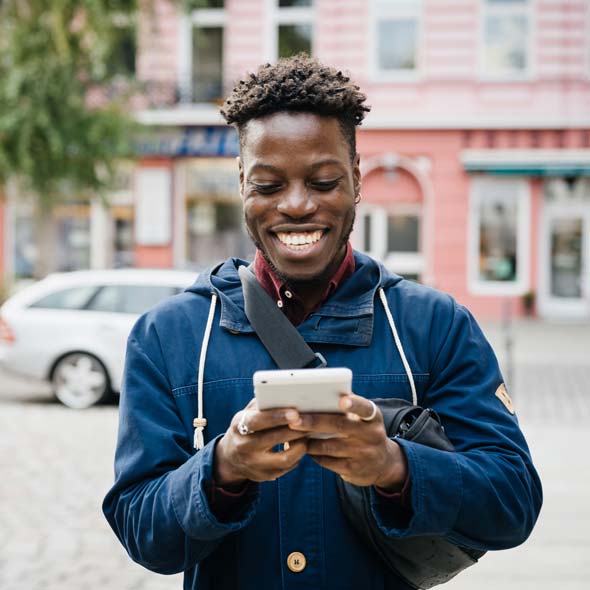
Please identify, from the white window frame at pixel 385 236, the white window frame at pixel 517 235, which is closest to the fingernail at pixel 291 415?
the white window frame at pixel 385 236

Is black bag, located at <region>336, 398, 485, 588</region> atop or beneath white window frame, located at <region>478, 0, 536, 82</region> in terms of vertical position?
beneath

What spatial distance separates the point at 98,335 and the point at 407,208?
40.4ft

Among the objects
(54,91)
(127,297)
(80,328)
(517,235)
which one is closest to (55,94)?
(54,91)

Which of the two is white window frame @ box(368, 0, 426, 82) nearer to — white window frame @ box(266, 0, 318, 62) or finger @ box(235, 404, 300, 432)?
white window frame @ box(266, 0, 318, 62)

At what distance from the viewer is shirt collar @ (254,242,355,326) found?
6.62ft

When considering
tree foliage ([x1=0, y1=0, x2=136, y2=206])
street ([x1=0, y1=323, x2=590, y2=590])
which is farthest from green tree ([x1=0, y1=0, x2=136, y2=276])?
street ([x1=0, y1=323, x2=590, y2=590])

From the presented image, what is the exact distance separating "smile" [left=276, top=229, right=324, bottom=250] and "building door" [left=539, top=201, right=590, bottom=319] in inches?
804

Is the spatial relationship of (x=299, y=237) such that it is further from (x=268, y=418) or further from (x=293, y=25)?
(x=293, y=25)

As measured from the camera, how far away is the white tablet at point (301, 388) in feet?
4.80

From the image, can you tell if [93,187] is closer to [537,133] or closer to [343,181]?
[537,133]

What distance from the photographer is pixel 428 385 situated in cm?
196

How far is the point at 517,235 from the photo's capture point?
21.7 meters

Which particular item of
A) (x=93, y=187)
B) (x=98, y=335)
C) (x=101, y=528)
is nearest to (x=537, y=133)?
(x=93, y=187)

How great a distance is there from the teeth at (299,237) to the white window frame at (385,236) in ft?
65.5
